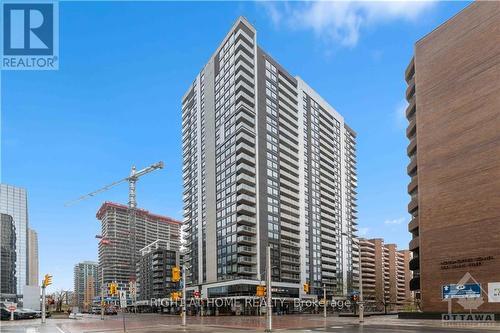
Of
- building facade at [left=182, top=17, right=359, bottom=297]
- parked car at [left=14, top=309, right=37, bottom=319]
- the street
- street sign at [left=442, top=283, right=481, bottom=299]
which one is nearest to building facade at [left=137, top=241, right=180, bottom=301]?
building facade at [left=182, top=17, right=359, bottom=297]

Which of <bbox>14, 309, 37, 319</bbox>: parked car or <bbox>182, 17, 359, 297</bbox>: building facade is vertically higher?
<bbox>182, 17, 359, 297</bbox>: building facade

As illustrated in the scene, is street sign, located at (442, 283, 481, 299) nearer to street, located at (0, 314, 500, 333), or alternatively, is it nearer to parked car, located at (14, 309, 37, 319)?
street, located at (0, 314, 500, 333)

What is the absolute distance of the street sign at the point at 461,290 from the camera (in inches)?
2183

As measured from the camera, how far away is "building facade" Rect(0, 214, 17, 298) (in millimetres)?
109531

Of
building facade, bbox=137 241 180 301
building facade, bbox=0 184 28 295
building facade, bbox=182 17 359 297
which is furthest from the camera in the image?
building facade, bbox=137 241 180 301

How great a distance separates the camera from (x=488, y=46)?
195ft

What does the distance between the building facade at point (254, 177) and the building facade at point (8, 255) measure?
4679cm

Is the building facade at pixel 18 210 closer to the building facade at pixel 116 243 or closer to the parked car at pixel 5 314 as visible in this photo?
the building facade at pixel 116 243

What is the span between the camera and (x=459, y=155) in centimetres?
6078

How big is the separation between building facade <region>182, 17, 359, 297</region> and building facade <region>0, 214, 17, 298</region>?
154 feet

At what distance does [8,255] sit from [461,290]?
10753 centimetres

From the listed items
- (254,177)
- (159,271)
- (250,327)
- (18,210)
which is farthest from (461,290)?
(159,271)

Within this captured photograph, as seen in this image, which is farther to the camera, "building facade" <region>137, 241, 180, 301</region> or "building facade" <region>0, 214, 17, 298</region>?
"building facade" <region>137, 241, 180, 301</region>

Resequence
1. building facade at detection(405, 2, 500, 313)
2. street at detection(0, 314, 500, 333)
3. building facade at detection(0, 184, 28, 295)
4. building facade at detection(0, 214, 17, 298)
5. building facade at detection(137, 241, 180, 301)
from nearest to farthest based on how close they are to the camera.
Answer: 1. street at detection(0, 314, 500, 333)
2. building facade at detection(405, 2, 500, 313)
3. building facade at detection(0, 214, 17, 298)
4. building facade at detection(0, 184, 28, 295)
5. building facade at detection(137, 241, 180, 301)
